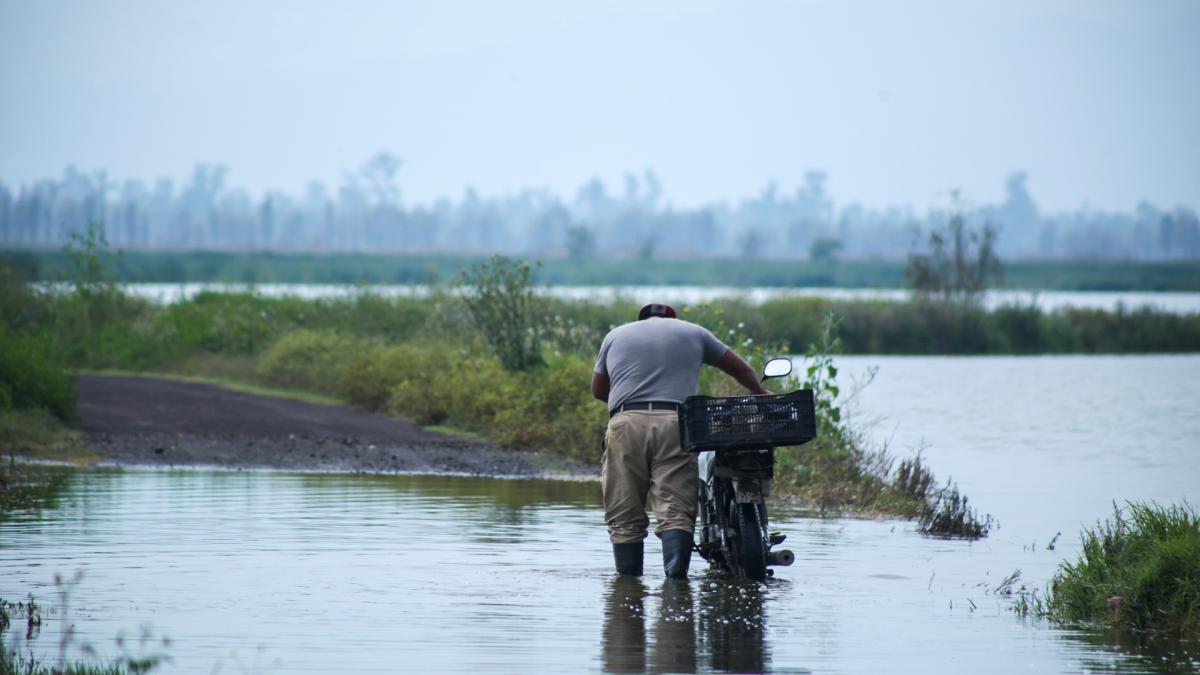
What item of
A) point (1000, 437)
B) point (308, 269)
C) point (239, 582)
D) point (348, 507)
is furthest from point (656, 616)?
point (308, 269)

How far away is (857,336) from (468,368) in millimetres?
32711

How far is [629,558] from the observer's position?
11156 mm

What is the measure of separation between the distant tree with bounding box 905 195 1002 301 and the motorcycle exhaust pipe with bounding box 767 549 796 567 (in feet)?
164

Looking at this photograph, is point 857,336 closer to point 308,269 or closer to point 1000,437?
point 1000,437

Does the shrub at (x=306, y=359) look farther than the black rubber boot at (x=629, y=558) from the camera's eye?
Yes

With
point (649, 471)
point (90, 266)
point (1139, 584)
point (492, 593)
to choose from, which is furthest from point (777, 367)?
point (90, 266)

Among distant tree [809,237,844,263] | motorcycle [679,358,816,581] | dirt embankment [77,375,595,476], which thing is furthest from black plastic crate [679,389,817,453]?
distant tree [809,237,844,263]

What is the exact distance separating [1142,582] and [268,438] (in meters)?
14.7

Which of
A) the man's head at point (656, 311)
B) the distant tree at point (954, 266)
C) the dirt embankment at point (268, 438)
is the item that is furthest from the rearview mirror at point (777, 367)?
the distant tree at point (954, 266)

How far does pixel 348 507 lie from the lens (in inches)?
615

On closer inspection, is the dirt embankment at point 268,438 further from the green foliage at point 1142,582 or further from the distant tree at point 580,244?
the distant tree at point 580,244

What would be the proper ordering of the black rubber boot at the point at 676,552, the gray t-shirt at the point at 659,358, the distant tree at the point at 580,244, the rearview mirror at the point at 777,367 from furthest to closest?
the distant tree at the point at 580,244
the black rubber boot at the point at 676,552
the gray t-shirt at the point at 659,358
the rearview mirror at the point at 777,367

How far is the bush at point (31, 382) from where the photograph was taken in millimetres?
21203

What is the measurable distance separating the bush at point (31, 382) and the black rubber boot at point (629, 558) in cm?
1236
